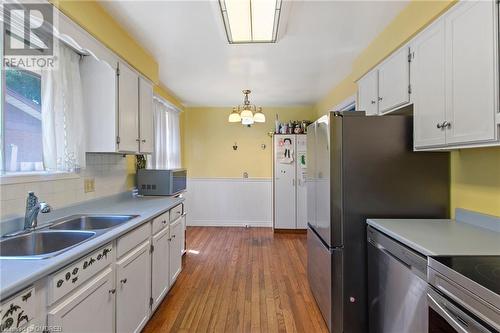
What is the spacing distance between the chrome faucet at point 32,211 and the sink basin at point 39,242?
0.06 meters

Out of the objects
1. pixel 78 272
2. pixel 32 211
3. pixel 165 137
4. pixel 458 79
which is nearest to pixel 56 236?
pixel 32 211

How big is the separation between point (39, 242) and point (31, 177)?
1.41ft

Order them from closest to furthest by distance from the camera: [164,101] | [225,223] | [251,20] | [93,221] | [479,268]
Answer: [479,268]
[93,221]
[251,20]
[164,101]
[225,223]

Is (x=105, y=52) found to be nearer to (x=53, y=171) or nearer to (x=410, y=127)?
(x=53, y=171)

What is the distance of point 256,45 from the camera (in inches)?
106

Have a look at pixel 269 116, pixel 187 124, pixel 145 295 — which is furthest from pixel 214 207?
pixel 145 295

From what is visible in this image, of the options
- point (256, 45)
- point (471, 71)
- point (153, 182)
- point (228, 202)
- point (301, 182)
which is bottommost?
point (228, 202)

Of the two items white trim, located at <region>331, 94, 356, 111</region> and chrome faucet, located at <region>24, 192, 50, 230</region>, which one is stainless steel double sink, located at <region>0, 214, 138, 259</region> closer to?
chrome faucet, located at <region>24, 192, 50, 230</region>

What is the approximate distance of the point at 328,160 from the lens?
2.07 m

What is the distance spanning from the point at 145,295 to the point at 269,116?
4.30 m

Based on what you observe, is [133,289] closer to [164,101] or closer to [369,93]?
[369,93]

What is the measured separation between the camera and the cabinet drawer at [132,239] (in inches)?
65.0

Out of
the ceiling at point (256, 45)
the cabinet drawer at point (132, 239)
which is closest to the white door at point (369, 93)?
the ceiling at point (256, 45)

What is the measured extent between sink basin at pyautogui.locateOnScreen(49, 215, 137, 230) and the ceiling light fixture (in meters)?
1.73
